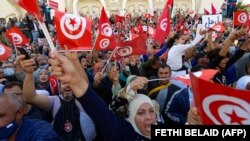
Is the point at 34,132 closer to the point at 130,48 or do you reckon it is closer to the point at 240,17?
the point at 130,48

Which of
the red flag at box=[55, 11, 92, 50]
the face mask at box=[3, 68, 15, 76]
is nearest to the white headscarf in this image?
the red flag at box=[55, 11, 92, 50]

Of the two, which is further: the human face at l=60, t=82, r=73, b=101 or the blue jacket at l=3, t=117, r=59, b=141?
the human face at l=60, t=82, r=73, b=101

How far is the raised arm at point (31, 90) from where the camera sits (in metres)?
2.97

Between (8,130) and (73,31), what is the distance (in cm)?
262

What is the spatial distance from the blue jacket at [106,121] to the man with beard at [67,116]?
721 mm

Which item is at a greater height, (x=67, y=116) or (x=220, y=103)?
(x=220, y=103)

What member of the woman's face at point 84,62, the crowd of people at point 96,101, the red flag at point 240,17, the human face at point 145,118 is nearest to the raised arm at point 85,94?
the crowd of people at point 96,101

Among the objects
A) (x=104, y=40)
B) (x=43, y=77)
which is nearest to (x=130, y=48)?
(x=104, y=40)

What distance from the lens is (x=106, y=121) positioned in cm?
202

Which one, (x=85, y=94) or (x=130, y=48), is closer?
(x=85, y=94)

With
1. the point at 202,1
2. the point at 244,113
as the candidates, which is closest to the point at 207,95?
the point at 244,113

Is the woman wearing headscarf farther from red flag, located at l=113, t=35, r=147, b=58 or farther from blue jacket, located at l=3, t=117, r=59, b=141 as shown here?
red flag, located at l=113, t=35, r=147, b=58

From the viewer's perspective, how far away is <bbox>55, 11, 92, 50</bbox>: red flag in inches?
171

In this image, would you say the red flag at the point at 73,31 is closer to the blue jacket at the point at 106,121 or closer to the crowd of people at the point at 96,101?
the crowd of people at the point at 96,101
